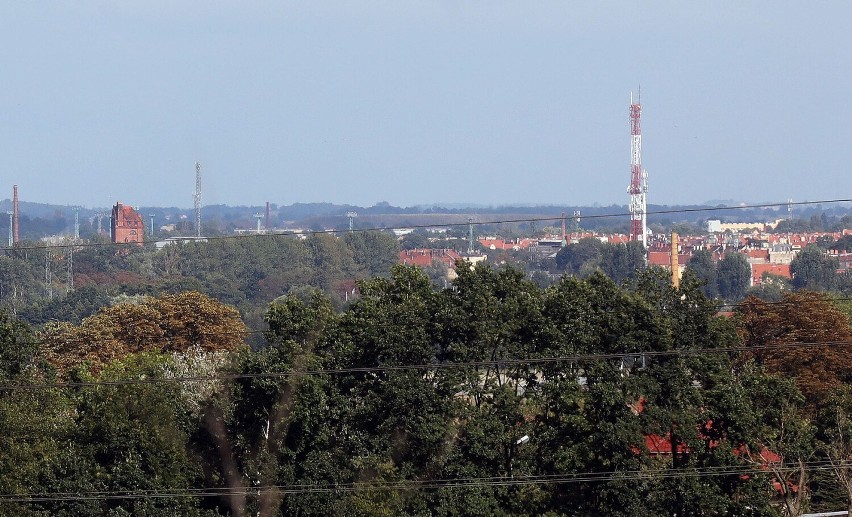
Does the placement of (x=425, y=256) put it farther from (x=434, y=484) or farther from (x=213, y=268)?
A: (x=434, y=484)

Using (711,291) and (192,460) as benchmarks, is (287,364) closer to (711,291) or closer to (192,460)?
(192,460)

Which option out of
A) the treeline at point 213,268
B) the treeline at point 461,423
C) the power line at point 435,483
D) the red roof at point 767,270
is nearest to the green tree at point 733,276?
the red roof at point 767,270

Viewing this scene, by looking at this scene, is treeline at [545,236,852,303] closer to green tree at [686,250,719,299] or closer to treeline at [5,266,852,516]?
green tree at [686,250,719,299]

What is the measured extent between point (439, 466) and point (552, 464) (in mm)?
1173

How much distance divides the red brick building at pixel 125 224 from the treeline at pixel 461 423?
87.5 meters

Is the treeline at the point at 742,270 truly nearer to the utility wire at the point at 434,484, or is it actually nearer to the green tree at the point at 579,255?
the green tree at the point at 579,255

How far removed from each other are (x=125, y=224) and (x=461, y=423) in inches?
3570

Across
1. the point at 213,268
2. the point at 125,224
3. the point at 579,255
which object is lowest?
the point at 213,268

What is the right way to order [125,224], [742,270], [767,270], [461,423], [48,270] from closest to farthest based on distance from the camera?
[461,423], [742,270], [767,270], [48,270], [125,224]

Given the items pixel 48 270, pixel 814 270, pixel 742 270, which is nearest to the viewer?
pixel 814 270

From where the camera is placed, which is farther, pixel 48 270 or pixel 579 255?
pixel 579 255

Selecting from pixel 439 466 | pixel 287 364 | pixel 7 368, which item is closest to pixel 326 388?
pixel 287 364

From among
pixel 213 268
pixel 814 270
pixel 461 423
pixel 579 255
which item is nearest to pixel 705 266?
pixel 814 270

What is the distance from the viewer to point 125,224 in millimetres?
100938
